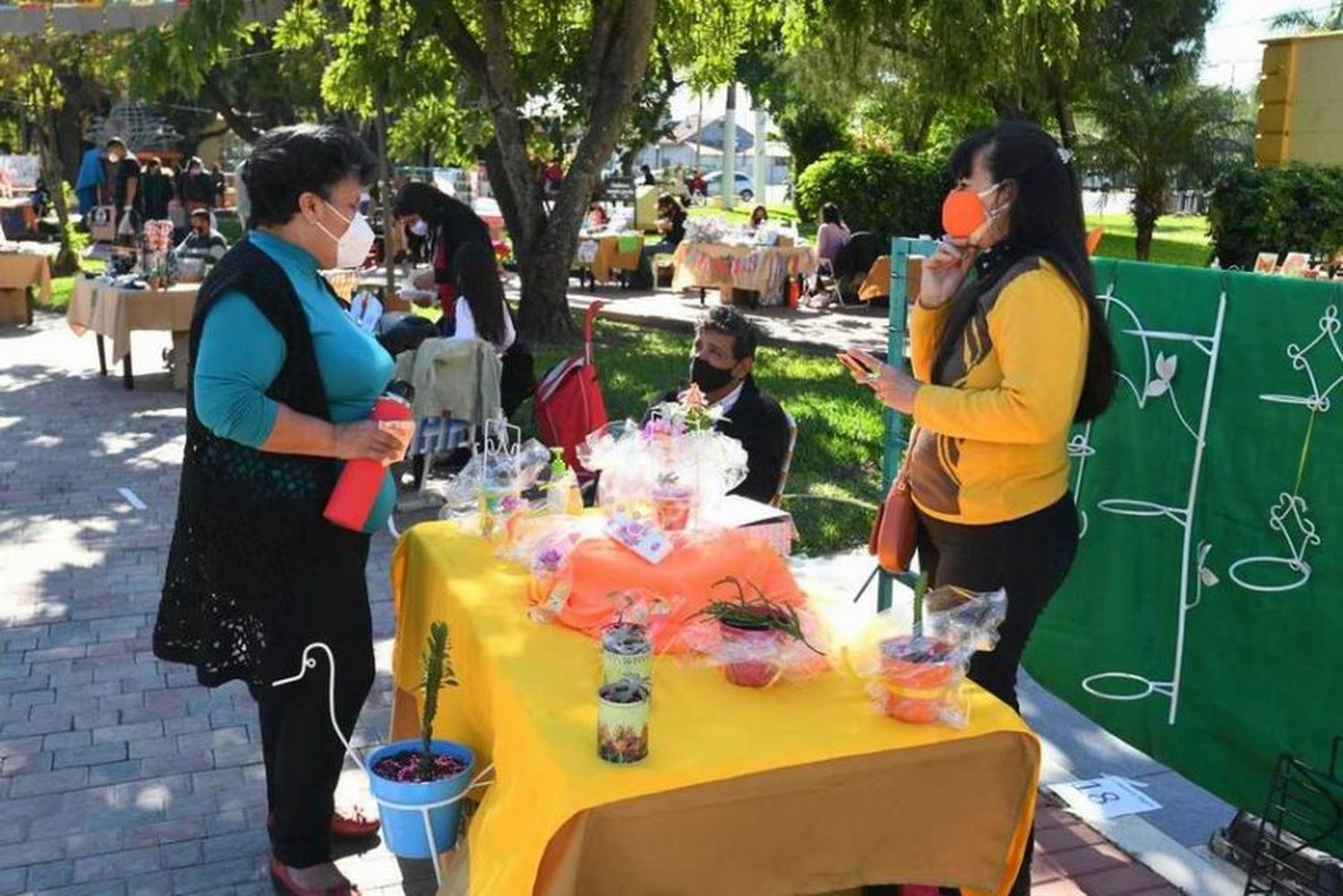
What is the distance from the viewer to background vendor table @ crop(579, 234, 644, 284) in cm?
1770

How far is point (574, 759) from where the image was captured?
2.16m

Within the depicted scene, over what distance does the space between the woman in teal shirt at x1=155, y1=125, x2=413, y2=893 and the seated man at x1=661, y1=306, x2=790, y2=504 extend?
1.58m

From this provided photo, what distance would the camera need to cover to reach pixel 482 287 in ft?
22.5

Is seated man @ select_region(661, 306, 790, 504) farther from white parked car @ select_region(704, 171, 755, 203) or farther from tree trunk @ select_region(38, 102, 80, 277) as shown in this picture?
white parked car @ select_region(704, 171, 755, 203)

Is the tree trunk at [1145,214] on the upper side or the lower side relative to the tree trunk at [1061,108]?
lower

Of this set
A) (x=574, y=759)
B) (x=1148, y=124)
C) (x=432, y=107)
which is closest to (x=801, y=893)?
(x=574, y=759)

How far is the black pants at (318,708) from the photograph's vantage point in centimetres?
289

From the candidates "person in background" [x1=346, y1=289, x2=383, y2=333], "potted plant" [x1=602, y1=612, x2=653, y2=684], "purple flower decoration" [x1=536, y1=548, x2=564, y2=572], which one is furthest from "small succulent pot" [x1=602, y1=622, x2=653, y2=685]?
"person in background" [x1=346, y1=289, x2=383, y2=333]

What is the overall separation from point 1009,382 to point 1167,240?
32.0 m

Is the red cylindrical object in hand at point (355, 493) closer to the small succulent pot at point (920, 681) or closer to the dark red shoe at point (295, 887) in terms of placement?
the dark red shoe at point (295, 887)

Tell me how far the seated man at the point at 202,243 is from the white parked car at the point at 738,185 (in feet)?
119

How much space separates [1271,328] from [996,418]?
107 cm

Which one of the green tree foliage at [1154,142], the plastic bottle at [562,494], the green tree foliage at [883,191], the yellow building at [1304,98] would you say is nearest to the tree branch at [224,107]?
the green tree foliage at [883,191]

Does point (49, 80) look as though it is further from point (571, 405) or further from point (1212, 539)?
point (1212, 539)
